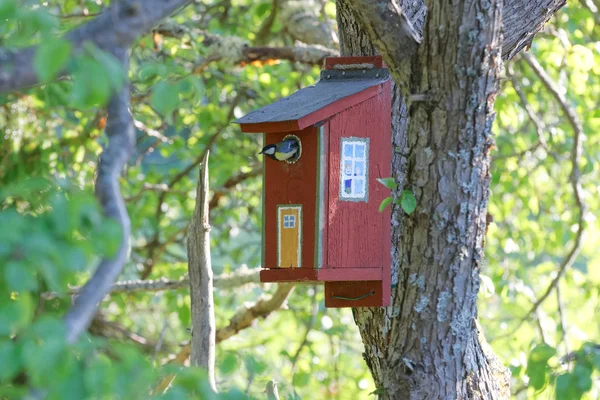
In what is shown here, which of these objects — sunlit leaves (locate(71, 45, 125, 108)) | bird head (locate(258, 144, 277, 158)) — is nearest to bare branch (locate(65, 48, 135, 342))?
sunlit leaves (locate(71, 45, 125, 108))

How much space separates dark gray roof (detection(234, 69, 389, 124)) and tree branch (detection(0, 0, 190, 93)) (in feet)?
3.51

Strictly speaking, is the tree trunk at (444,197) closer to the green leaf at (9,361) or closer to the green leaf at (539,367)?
the green leaf at (539,367)

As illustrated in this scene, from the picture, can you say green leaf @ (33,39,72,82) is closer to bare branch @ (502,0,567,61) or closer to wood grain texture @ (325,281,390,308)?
wood grain texture @ (325,281,390,308)

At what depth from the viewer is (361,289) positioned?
112 inches

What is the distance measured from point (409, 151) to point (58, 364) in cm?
123

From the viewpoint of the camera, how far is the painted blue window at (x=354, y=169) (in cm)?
281

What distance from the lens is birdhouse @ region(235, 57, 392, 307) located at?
2.74m

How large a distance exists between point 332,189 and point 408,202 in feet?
2.02

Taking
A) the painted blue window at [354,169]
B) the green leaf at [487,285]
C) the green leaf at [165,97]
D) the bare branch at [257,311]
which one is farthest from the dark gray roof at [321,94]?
the bare branch at [257,311]

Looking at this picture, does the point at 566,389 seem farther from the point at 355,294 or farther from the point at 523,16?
the point at 523,16

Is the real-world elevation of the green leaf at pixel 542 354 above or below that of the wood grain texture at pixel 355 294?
below

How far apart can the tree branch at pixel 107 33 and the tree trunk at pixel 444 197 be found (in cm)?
79

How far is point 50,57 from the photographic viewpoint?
1325 millimetres

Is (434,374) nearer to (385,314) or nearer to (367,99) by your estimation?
(385,314)
